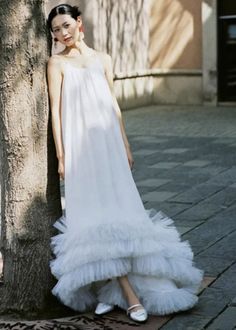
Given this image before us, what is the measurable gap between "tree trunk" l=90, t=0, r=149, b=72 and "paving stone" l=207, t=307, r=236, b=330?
470 inches

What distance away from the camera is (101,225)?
14.6ft

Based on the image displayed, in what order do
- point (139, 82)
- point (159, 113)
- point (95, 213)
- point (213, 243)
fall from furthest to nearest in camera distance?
point (139, 82)
point (159, 113)
point (213, 243)
point (95, 213)

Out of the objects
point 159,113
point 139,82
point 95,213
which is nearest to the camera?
point 95,213

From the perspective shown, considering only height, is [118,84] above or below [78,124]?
below

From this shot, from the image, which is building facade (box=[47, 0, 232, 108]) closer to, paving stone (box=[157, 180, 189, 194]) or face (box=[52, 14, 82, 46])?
paving stone (box=[157, 180, 189, 194])

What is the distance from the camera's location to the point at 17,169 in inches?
178

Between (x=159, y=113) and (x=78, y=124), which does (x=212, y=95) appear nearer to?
(x=159, y=113)

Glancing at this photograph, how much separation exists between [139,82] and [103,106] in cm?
1326

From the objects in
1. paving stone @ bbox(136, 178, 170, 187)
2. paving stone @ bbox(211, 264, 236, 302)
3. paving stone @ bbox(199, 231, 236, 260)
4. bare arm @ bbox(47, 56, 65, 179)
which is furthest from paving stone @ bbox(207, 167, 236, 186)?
bare arm @ bbox(47, 56, 65, 179)

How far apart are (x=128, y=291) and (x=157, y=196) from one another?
12.0 ft

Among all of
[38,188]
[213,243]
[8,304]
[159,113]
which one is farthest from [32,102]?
[159,113]

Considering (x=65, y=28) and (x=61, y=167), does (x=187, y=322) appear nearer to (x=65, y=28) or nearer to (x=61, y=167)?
(x=61, y=167)

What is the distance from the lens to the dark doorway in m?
17.5

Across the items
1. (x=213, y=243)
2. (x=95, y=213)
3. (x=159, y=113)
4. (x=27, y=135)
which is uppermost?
(x=27, y=135)
